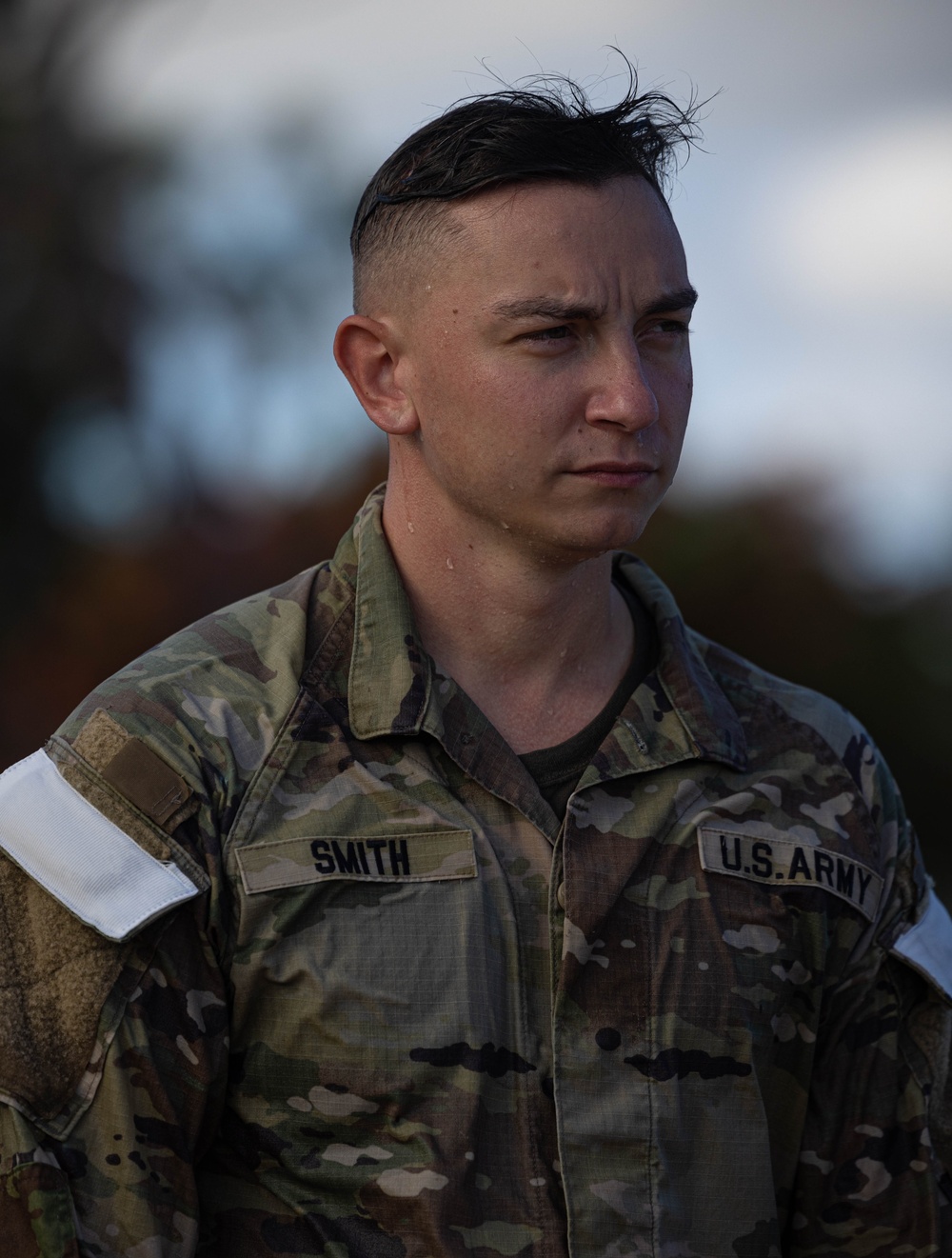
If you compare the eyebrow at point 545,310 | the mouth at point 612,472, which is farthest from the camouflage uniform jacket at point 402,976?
the eyebrow at point 545,310

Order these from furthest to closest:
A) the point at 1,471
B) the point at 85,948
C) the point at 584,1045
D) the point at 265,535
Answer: the point at 1,471
the point at 265,535
the point at 584,1045
the point at 85,948

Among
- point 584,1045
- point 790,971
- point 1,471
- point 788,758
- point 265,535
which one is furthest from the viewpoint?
point 1,471

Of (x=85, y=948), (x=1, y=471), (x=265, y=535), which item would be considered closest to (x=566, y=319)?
(x=85, y=948)

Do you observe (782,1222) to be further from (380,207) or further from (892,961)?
(380,207)

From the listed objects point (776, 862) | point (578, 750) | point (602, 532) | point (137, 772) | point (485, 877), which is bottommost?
point (776, 862)

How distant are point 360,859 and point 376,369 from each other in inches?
41.0

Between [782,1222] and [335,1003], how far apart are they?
114cm

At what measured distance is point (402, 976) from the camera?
252 centimetres

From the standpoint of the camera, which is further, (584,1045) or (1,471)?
(1,471)

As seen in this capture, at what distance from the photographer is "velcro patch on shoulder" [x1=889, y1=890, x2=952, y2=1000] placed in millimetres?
2871

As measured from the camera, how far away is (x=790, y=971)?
275 centimetres

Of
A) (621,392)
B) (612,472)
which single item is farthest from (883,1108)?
(621,392)

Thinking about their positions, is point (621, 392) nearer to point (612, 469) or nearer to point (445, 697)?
point (612, 469)

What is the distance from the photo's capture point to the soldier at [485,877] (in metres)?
2.43
